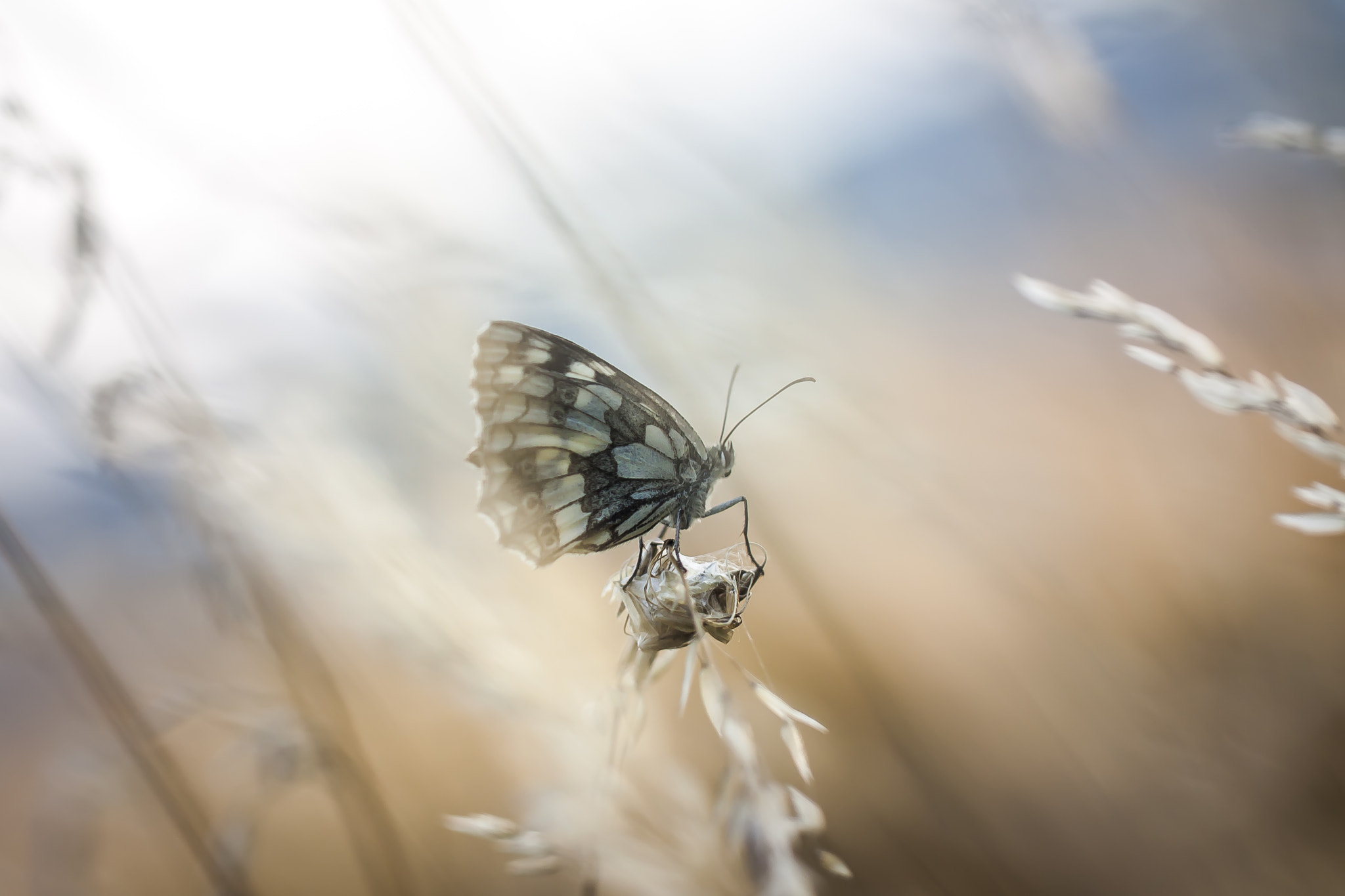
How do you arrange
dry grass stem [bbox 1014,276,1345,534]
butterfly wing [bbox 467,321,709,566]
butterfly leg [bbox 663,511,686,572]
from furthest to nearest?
butterfly wing [bbox 467,321,709,566], butterfly leg [bbox 663,511,686,572], dry grass stem [bbox 1014,276,1345,534]

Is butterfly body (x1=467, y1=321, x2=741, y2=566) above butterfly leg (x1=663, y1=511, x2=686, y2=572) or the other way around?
above

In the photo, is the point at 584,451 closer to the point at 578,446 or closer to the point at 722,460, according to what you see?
the point at 578,446

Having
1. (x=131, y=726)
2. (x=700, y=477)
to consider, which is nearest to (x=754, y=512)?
(x=700, y=477)

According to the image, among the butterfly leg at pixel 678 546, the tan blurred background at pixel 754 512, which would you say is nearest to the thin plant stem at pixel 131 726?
the tan blurred background at pixel 754 512

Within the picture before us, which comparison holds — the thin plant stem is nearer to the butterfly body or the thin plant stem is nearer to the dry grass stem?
the butterfly body

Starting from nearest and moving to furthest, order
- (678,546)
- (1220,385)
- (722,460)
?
(1220,385) → (678,546) → (722,460)

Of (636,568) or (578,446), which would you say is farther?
(578,446)

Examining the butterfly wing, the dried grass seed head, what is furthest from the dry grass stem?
the butterfly wing

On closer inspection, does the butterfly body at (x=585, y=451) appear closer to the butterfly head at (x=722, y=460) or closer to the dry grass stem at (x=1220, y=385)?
the butterfly head at (x=722, y=460)
